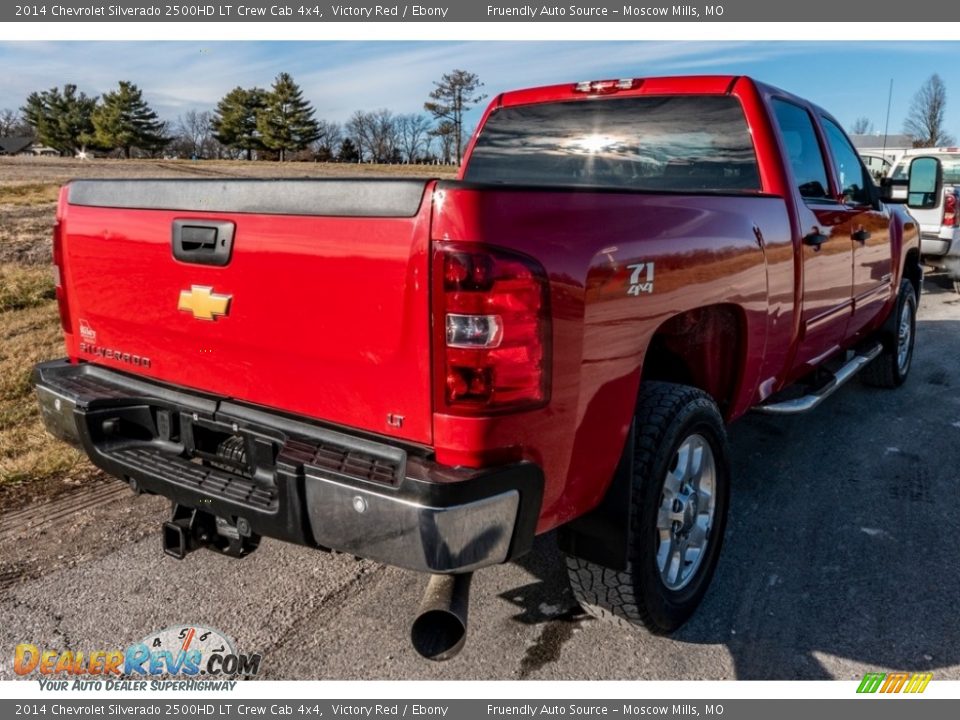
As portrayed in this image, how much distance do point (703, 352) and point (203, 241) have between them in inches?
75.7

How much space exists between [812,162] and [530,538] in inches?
116

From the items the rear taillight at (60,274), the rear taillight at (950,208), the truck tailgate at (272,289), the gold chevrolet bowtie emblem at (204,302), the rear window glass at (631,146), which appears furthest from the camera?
the rear taillight at (950,208)

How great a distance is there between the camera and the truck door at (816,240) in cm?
369

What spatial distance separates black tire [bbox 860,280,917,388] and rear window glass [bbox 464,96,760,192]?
2778mm

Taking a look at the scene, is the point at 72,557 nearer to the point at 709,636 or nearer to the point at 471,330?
the point at 471,330

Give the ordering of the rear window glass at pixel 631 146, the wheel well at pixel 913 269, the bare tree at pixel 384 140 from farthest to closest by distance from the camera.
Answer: the bare tree at pixel 384 140 → the wheel well at pixel 913 269 → the rear window glass at pixel 631 146

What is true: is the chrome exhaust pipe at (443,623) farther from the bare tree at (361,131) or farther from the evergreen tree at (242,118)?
the evergreen tree at (242,118)

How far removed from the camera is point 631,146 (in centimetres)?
381

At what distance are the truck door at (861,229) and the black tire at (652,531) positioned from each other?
198 cm

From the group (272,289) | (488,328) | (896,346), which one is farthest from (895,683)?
(896,346)

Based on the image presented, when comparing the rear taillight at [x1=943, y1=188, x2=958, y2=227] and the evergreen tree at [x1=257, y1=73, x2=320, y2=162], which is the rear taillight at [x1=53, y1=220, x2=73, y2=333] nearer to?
the rear taillight at [x1=943, y1=188, x2=958, y2=227]

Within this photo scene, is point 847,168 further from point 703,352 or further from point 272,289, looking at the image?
point 272,289

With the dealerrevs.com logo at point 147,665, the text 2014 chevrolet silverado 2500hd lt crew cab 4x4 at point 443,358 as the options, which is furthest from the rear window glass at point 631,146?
the dealerrevs.com logo at point 147,665

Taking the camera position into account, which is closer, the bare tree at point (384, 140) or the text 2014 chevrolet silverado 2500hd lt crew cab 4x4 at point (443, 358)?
the text 2014 chevrolet silverado 2500hd lt crew cab 4x4 at point (443, 358)
